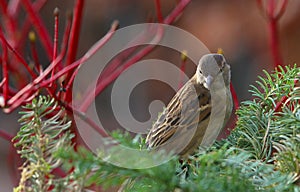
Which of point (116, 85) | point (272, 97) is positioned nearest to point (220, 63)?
point (272, 97)

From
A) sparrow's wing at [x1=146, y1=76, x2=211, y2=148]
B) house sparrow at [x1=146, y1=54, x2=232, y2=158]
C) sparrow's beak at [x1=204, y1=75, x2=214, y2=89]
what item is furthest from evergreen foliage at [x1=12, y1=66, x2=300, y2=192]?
sparrow's beak at [x1=204, y1=75, x2=214, y2=89]

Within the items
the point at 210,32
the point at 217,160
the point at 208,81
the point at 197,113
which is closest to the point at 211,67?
the point at 208,81

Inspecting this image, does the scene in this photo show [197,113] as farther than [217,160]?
Yes

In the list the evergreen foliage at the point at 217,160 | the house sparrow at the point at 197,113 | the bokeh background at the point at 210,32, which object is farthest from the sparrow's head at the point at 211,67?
the bokeh background at the point at 210,32

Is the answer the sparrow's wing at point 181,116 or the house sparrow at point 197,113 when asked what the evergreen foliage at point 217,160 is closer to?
the house sparrow at point 197,113

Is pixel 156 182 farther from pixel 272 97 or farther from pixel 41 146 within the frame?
pixel 272 97

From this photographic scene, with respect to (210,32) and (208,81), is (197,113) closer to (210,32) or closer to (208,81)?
(208,81)

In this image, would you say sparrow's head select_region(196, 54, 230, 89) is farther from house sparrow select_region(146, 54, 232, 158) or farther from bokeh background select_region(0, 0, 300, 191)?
bokeh background select_region(0, 0, 300, 191)
